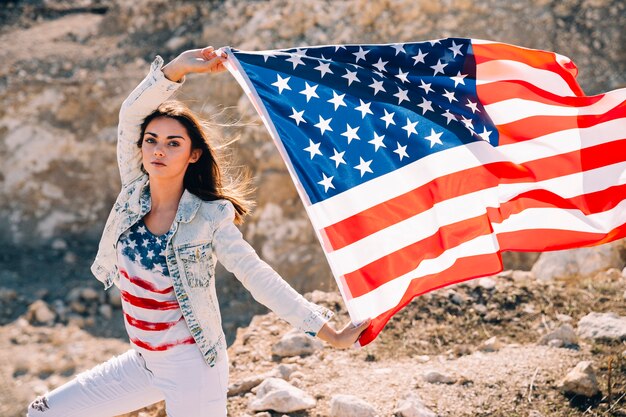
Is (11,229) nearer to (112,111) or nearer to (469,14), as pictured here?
(112,111)

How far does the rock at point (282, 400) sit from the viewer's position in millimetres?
4223

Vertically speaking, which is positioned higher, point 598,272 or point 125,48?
point 125,48

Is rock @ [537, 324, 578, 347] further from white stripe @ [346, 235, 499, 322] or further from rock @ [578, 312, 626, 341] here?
white stripe @ [346, 235, 499, 322]

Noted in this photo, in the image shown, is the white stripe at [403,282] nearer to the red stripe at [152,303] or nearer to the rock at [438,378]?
the red stripe at [152,303]

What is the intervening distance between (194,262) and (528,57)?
2.24 meters

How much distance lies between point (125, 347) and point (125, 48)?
433 cm

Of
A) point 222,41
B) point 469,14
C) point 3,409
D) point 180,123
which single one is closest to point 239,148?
point 222,41

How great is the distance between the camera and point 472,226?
3691mm

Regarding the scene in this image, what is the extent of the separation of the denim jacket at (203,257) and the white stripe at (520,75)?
1.69m

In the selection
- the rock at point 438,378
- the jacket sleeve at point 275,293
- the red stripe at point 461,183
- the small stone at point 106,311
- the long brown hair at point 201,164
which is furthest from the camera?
the small stone at point 106,311

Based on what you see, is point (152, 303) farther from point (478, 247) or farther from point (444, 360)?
point (444, 360)

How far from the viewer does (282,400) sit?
4.22 meters

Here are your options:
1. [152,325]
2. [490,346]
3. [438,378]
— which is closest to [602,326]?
[490,346]

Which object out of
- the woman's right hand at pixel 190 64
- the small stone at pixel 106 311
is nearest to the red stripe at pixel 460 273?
the woman's right hand at pixel 190 64
